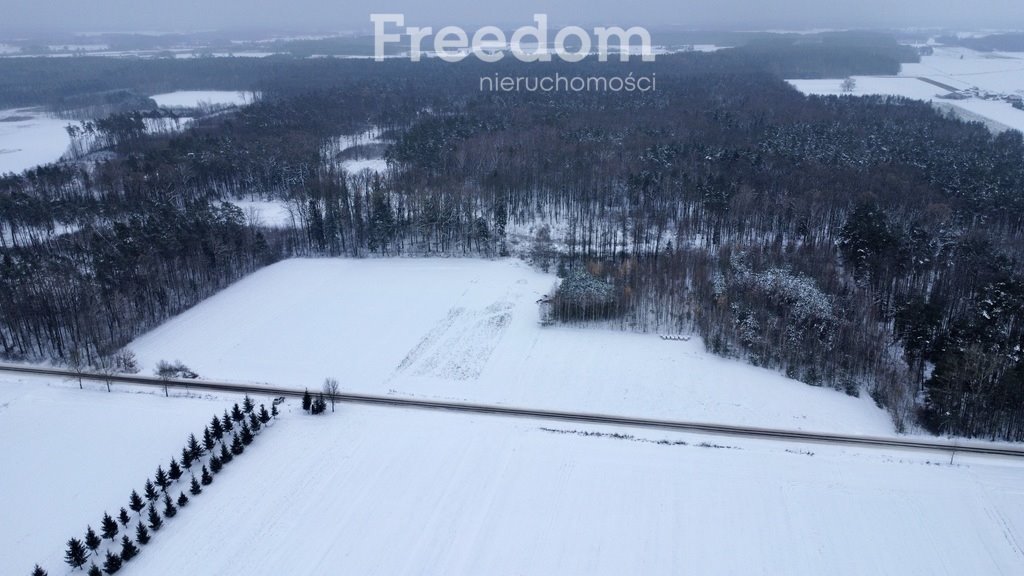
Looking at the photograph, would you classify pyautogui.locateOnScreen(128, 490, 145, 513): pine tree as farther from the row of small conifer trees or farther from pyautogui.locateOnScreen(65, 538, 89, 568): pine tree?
pyautogui.locateOnScreen(65, 538, 89, 568): pine tree

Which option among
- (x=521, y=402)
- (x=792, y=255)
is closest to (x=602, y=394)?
(x=521, y=402)

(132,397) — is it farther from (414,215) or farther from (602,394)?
(414,215)

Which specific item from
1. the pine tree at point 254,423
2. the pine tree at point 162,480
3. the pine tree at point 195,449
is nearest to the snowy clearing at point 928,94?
the pine tree at point 254,423

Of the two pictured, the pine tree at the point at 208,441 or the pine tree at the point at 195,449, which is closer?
the pine tree at the point at 195,449

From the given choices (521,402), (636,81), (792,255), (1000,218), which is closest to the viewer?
(521,402)

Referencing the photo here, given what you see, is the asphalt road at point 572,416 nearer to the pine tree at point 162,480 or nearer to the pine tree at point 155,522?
the pine tree at point 162,480

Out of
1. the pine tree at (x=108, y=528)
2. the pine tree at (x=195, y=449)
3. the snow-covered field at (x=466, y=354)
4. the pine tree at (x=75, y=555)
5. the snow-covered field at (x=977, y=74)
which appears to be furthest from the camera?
the snow-covered field at (x=977, y=74)
